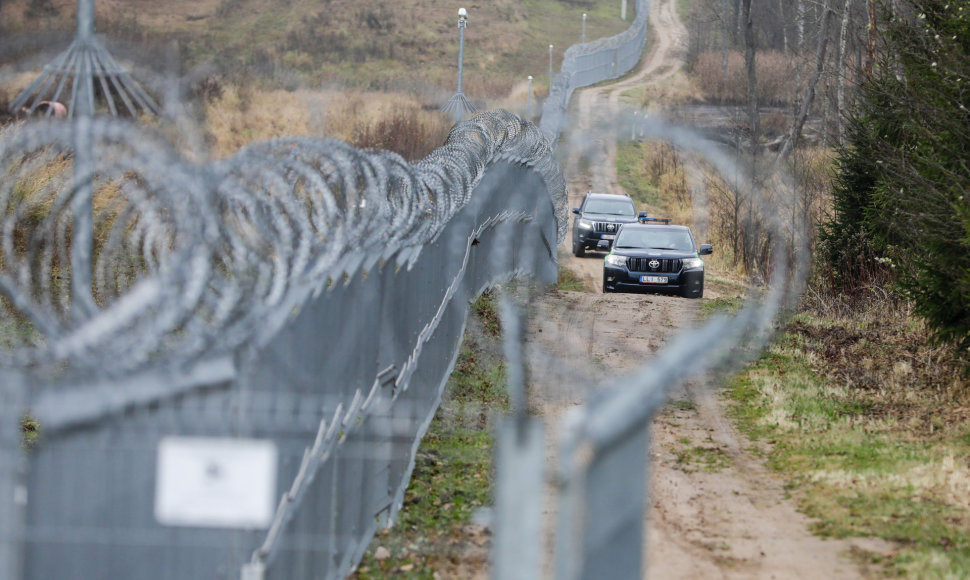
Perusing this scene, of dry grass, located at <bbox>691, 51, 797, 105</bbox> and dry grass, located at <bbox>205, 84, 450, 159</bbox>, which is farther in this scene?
dry grass, located at <bbox>691, 51, 797, 105</bbox>

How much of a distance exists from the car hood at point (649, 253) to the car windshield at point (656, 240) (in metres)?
0.11

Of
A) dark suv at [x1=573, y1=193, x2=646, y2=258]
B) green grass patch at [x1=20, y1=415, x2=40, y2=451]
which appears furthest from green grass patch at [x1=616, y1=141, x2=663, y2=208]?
green grass patch at [x1=20, y1=415, x2=40, y2=451]

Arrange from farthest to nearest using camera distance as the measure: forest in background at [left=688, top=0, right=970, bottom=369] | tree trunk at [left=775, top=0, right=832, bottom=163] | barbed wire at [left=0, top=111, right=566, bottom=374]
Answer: tree trunk at [left=775, top=0, right=832, bottom=163]
forest in background at [left=688, top=0, right=970, bottom=369]
barbed wire at [left=0, top=111, right=566, bottom=374]

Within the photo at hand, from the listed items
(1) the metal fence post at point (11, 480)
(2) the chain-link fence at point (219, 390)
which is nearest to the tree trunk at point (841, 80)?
(2) the chain-link fence at point (219, 390)

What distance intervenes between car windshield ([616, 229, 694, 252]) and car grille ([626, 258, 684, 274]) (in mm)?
407

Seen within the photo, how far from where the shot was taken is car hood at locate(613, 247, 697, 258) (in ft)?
71.8

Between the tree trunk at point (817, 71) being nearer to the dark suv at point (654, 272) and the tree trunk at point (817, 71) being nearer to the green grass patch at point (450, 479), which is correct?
the dark suv at point (654, 272)

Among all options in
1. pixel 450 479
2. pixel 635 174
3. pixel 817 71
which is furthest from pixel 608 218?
pixel 450 479

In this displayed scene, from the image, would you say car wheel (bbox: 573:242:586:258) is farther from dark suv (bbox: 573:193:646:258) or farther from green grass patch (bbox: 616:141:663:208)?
green grass patch (bbox: 616:141:663:208)

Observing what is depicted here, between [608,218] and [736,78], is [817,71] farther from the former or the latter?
[736,78]

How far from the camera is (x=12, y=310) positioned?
53.1 feet

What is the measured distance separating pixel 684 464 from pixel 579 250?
22.0 metres

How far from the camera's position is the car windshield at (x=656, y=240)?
73.2 ft

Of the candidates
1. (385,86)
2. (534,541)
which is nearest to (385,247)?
(534,541)
